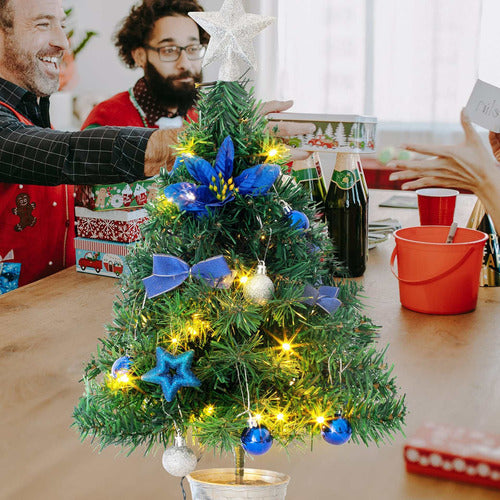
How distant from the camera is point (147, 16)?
273 centimetres

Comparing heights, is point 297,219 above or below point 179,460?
above

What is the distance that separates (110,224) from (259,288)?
0.80 meters

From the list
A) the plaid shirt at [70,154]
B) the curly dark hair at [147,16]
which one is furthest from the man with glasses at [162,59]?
the plaid shirt at [70,154]

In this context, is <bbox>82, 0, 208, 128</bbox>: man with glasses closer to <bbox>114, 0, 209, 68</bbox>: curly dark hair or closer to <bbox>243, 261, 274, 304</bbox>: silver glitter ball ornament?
<bbox>114, 0, 209, 68</bbox>: curly dark hair

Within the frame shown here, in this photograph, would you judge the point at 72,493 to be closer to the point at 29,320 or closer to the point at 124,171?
the point at 29,320

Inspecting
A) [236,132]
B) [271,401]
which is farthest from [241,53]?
[271,401]

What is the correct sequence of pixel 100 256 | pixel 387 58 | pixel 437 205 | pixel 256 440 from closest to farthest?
pixel 256 440 < pixel 100 256 < pixel 437 205 < pixel 387 58

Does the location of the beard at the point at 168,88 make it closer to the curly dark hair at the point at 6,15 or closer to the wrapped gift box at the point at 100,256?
the curly dark hair at the point at 6,15

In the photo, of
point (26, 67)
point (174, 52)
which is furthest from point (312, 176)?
point (174, 52)

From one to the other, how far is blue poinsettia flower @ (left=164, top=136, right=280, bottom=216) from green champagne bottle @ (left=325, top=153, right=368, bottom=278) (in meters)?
0.68

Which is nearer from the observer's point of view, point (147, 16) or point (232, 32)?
point (232, 32)

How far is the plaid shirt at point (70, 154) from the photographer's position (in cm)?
121

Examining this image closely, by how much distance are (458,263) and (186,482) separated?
22.2 inches

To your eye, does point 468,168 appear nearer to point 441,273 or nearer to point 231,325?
point 441,273
